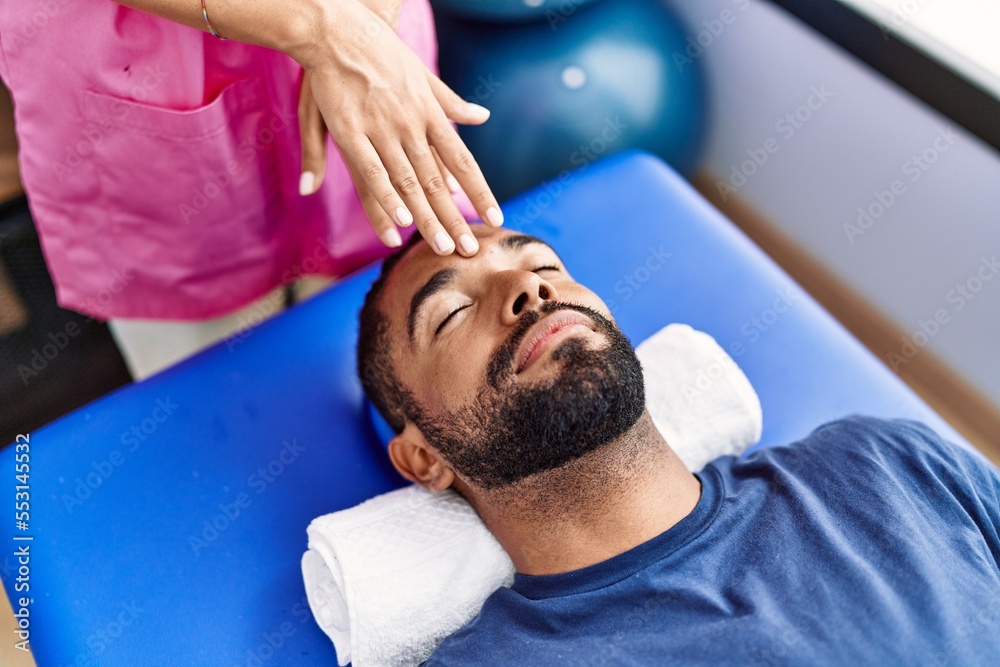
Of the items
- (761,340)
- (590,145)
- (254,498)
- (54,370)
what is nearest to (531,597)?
(254,498)

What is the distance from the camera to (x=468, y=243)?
110 centimetres

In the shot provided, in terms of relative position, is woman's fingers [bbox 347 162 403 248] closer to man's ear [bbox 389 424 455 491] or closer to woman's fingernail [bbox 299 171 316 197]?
woman's fingernail [bbox 299 171 316 197]

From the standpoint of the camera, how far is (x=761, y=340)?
1.41m

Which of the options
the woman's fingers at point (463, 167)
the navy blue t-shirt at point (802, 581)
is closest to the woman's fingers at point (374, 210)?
the woman's fingers at point (463, 167)

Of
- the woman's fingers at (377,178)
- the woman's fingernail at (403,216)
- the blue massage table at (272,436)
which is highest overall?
the woman's fingers at (377,178)

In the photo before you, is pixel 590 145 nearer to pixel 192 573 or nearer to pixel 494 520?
pixel 494 520

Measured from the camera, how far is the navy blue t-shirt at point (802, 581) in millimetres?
928

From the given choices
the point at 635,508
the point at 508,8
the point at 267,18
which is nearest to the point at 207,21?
the point at 267,18

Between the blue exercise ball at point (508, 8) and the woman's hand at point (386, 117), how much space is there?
1.81ft

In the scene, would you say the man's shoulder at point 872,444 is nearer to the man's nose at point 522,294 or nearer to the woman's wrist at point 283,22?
the man's nose at point 522,294

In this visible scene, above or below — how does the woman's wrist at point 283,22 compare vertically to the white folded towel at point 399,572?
above

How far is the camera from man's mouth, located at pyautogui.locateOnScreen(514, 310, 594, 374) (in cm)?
101


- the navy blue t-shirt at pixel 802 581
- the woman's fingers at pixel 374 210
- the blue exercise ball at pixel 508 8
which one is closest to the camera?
the navy blue t-shirt at pixel 802 581

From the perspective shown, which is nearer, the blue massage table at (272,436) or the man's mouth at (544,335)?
the man's mouth at (544,335)
